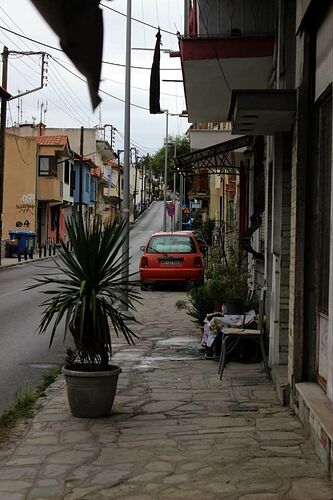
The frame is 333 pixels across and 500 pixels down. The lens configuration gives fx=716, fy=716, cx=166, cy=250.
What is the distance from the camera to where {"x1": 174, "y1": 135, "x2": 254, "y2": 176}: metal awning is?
40.9 feet

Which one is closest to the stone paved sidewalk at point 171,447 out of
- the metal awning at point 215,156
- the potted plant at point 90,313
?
the potted plant at point 90,313

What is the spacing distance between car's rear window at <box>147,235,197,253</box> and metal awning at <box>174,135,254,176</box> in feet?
10.8

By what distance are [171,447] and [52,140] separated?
13.9ft

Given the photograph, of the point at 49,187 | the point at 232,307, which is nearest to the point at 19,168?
the point at 49,187

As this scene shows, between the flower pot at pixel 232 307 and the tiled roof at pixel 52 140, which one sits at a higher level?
the tiled roof at pixel 52 140

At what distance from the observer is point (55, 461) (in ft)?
16.4

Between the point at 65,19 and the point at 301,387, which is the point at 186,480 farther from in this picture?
the point at 65,19

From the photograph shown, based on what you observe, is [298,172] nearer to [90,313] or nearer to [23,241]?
[90,313]

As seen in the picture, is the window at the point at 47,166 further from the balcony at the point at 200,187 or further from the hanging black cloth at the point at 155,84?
the balcony at the point at 200,187

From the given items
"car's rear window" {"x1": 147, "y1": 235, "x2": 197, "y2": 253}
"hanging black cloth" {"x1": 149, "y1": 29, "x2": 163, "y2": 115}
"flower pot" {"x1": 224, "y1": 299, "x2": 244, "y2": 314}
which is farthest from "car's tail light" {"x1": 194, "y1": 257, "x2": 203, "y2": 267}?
"hanging black cloth" {"x1": 149, "y1": 29, "x2": 163, "y2": 115}

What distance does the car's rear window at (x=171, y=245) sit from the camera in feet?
58.1

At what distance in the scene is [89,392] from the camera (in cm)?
617

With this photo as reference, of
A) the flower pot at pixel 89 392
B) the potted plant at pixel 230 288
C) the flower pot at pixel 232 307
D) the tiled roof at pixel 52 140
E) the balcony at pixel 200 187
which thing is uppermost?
the balcony at pixel 200 187

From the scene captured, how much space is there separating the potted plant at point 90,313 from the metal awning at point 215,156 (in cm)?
516
